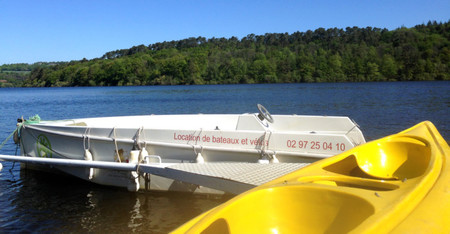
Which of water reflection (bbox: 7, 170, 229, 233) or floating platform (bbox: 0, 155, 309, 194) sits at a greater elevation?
floating platform (bbox: 0, 155, 309, 194)

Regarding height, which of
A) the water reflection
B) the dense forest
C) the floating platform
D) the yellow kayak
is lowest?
the water reflection

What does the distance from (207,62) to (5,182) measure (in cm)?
11073

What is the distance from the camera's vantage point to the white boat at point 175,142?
8086 millimetres

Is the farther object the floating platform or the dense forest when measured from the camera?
the dense forest

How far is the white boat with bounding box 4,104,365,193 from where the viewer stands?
26.5 ft

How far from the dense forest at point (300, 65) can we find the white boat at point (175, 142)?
3628 inches

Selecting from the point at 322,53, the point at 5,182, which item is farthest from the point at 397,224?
the point at 322,53

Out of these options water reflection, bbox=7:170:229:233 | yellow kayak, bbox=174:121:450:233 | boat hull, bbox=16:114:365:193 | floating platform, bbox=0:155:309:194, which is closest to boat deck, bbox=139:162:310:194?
floating platform, bbox=0:155:309:194

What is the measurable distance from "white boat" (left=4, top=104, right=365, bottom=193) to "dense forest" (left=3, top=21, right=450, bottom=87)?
92.1 meters

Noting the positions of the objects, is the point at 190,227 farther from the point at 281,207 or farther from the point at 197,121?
the point at 197,121

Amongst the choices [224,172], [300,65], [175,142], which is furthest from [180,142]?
[300,65]

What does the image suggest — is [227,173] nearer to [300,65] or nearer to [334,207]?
[334,207]

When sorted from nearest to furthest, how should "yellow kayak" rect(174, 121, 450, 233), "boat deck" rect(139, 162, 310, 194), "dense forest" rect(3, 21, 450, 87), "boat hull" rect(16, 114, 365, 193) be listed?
"yellow kayak" rect(174, 121, 450, 233) → "boat deck" rect(139, 162, 310, 194) → "boat hull" rect(16, 114, 365, 193) → "dense forest" rect(3, 21, 450, 87)

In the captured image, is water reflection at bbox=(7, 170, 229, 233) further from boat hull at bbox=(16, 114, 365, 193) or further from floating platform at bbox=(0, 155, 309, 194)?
floating platform at bbox=(0, 155, 309, 194)
